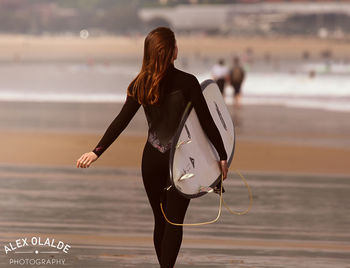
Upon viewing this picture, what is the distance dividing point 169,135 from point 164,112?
0.15m

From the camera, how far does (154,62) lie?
22.6 ft

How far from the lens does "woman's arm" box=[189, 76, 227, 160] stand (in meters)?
6.94

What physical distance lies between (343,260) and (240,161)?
7.90 m

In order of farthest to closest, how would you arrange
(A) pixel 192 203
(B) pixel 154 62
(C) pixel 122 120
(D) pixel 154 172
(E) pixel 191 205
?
1. (A) pixel 192 203
2. (E) pixel 191 205
3. (C) pixel 122 120
4. (D) pixel 154 172
5. (B) pixel 154 62

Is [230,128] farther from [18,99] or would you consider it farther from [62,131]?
[18,99]

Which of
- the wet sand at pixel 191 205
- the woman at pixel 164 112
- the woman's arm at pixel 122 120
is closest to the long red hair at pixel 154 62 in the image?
the woman at pixel 164 112

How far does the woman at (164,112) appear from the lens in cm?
688

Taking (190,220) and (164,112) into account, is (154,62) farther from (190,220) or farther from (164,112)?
(190,220)

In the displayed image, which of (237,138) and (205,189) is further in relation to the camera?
(237,138)

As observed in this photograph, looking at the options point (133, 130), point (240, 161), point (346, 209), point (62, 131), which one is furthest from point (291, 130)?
point (346, 209)

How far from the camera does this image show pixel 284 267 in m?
7.98

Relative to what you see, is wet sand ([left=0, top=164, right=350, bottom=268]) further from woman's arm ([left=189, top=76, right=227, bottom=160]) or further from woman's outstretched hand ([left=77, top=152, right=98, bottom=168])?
woman's arm ([left=189, top=76, right=227, bottom=160])

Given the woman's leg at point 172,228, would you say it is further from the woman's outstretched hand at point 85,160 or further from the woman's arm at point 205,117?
the woman's outstretched hand at point 85,160

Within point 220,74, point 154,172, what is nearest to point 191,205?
point 154,172
